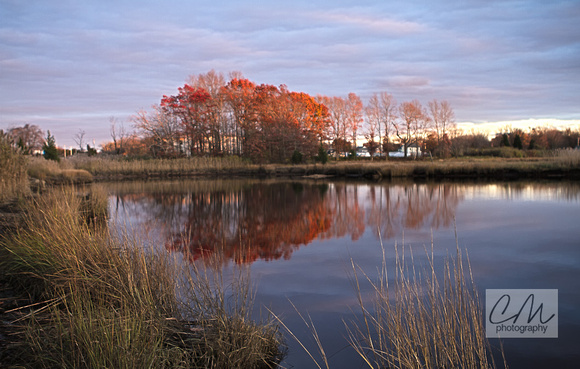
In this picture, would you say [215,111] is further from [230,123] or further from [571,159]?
[571,159]

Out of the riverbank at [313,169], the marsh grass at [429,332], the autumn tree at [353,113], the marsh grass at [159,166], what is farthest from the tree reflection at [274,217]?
the autumn tree at [353,113]

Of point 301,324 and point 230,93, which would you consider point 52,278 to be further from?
point 230,93

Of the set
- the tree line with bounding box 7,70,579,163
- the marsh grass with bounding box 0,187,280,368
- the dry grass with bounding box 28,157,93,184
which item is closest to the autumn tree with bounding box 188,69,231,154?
the tree line with bounding box 7,70,579,163

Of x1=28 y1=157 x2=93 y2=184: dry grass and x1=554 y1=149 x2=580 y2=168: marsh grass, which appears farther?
x1=554 y1=149 x2=580 y2=168: marsh grass

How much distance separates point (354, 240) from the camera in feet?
25.5

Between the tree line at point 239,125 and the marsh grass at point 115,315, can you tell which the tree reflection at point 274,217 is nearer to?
the marsh grass at point 115,315

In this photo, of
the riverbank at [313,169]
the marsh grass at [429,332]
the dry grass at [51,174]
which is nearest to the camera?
the marsh grass at [429,332]

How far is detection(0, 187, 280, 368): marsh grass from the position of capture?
240cm

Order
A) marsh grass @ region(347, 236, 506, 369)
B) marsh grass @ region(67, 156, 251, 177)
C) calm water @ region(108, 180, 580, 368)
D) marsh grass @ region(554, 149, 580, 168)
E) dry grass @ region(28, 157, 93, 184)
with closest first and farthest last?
marsh grass @ region(347, 236, 506, 369) → calm water @ region(108, 180, 580, 368) → dry grass @ region(28, 157, 93, 184) → marsh grass @ region(554, 149, 580, 168) → marsh grass @ region(67, 156, 251, 177)

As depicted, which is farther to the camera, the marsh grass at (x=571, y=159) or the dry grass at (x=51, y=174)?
the marsh grass at (x=571, y=159)

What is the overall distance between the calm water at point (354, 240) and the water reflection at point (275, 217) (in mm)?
30

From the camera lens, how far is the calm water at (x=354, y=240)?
399 centimetres

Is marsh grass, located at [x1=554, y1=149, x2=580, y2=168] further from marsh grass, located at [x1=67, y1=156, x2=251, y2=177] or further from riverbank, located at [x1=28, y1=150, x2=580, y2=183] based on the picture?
marsh grass, located at [x1=67, y1=156, x2=251, y2=177]

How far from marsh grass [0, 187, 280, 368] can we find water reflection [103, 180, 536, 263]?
1.34m
